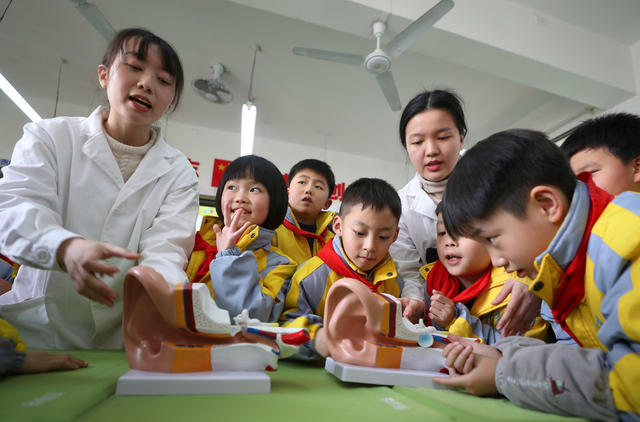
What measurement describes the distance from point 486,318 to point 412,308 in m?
0.27

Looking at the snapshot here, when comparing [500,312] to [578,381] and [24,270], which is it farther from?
[24,270]

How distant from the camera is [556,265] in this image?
0.65m

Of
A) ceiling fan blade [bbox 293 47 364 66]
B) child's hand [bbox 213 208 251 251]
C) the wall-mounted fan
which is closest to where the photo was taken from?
child's hand [bbox 213 208 251 251]

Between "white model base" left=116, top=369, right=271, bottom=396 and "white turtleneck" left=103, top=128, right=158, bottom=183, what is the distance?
0.70m

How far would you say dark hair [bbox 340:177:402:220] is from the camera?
4.05 ft

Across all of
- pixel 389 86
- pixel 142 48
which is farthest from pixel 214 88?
pixel 142 48

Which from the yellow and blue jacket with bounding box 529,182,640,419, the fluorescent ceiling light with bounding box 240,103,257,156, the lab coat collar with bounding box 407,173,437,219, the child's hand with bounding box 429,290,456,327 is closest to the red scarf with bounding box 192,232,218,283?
the child's hand with bounding box 429,290,456,327

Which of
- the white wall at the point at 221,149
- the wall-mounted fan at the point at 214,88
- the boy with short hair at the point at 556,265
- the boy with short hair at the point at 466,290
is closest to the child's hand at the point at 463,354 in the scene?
the boy with short hair at the point at 556,265

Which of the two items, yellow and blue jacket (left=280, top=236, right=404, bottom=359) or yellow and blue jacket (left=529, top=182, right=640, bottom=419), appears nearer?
yellow and blue jacket (left=529, top=182, right=640, bottom=419)

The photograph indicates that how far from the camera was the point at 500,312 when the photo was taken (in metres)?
1.08

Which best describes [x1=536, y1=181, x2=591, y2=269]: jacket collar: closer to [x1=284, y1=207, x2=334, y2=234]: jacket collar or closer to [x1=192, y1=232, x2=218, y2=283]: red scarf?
[x1=192, y1=232, x2=218, y2=283]: red scarf

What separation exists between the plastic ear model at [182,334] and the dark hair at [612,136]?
118cm

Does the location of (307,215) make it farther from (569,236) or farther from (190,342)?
(569,236)

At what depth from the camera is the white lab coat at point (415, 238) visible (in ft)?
4.65
